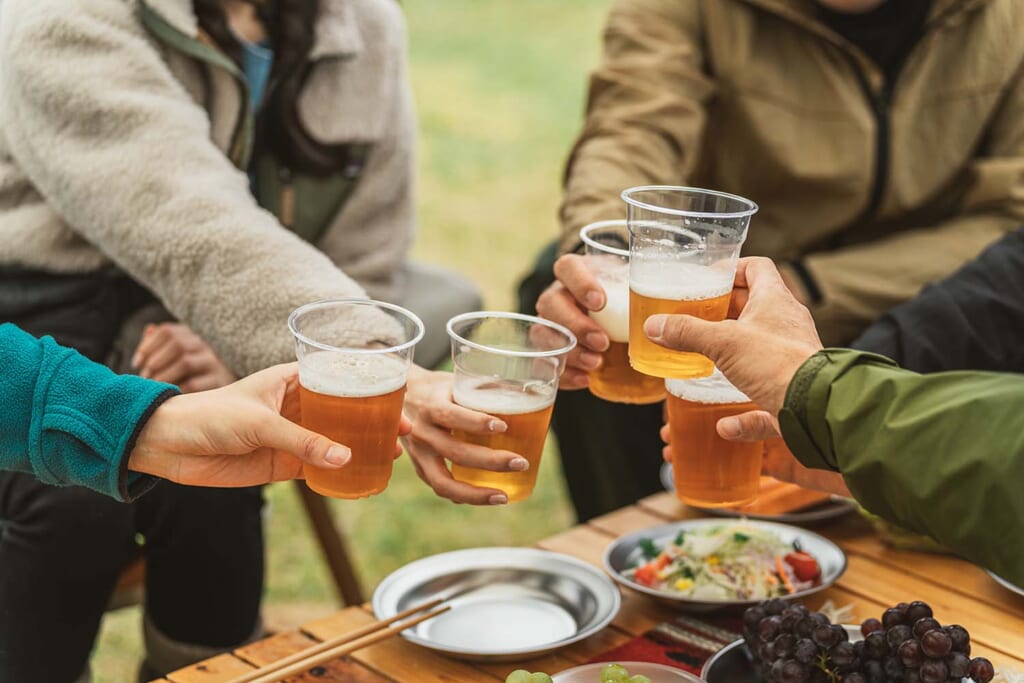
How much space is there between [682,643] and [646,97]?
1.61 meters

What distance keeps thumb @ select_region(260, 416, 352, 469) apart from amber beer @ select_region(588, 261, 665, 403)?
50 centimetres

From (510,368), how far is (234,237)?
790mm

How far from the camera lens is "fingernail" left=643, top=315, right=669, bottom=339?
156 cm

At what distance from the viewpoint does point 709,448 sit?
1712mm

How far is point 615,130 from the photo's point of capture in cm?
302

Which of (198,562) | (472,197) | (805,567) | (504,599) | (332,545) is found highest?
(805,567)

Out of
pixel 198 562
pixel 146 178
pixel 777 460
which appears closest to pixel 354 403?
pixel 777 460

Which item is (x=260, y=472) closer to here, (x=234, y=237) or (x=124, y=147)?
(x=234, y=237)

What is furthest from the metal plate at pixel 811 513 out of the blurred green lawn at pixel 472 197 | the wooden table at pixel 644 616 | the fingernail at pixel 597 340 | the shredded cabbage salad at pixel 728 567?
the blurred green lawn at pixel 472 197

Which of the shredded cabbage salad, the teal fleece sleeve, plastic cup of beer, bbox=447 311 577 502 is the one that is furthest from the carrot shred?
the teal fleece sleeve

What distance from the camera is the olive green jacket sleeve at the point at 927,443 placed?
1.37m

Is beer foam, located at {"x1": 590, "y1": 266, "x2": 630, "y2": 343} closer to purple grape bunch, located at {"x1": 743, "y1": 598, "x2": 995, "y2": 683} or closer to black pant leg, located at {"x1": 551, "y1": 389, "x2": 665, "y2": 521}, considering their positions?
purple grape bunch, located at {"x1": 743, "y1": 598, "x2": 995, "y2": 683}

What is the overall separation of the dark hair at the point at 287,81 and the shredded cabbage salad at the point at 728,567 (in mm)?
1203

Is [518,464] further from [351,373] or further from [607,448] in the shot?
[607,448]
